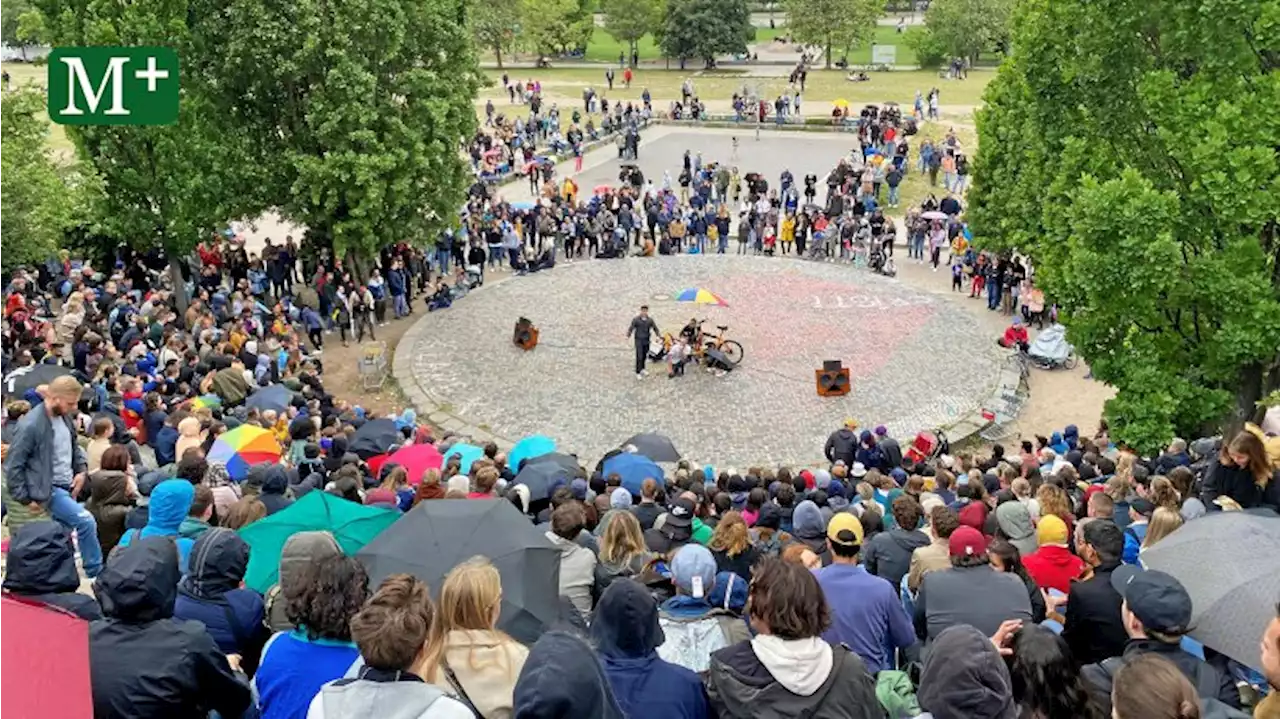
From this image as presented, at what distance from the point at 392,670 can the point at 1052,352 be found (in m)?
22.1

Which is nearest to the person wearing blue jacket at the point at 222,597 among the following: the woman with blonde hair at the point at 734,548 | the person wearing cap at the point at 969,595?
the woman with blonde hair at the point at 734,548

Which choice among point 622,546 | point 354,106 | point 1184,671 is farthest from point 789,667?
point 354,106

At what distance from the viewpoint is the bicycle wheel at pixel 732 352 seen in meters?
23.5

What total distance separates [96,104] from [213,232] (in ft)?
13.6

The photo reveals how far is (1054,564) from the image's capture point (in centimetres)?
937

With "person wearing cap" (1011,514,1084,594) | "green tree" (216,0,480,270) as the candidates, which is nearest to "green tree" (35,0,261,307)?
"green tree" (216,0,480,270)

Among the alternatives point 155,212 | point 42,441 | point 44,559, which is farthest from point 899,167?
point 44,559

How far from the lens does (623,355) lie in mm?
24422

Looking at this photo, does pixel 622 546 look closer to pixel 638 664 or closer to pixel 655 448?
pixel 638 664

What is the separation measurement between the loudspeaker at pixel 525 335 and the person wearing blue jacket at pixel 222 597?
1748 centimetres

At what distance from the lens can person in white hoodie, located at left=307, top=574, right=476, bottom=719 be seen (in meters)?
4.97

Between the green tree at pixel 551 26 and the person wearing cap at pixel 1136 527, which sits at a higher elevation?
the green tree at pixel 551 26

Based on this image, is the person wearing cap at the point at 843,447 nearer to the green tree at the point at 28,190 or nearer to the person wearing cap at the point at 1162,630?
the person wearing cap at the point at 1162,630

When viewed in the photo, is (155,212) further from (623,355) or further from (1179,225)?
(1179,225)
